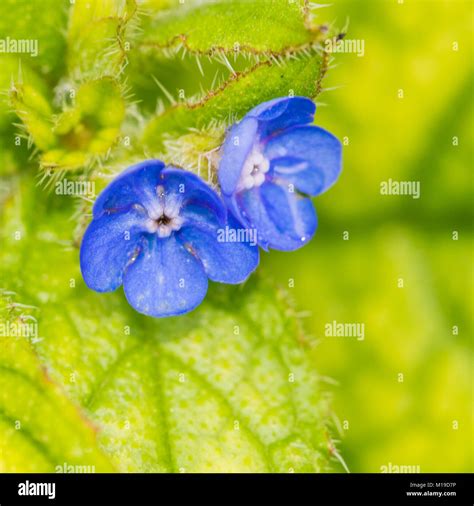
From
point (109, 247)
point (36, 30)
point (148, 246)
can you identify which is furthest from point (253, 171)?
point (36, 30)

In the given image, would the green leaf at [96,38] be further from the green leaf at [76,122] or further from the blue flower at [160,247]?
the blue flower at [160,247]

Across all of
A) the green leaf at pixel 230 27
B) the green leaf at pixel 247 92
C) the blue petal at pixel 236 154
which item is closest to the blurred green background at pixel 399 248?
the green leaf at pixel 230 27

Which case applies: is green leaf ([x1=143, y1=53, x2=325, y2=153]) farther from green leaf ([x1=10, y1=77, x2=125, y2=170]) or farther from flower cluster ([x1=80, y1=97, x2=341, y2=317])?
green leaf ([x1=10, y1=77, x2=125, y2=170])

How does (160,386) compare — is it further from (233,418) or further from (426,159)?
(426,159)

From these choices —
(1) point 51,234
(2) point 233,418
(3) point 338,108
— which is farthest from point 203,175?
(3) point 338,108

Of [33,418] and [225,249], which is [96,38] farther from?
[33,418]

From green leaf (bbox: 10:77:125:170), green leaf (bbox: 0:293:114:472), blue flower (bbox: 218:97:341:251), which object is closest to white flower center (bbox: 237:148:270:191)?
blue flower (bbox: 218:97:341:251)
